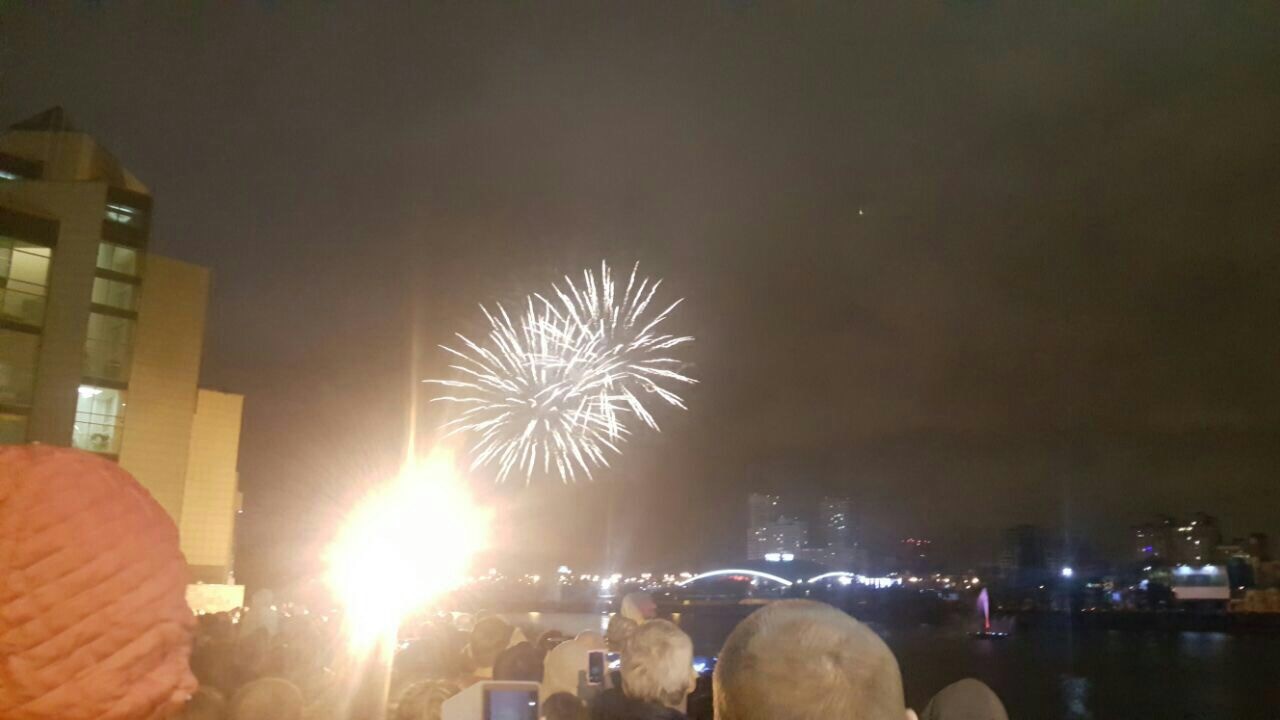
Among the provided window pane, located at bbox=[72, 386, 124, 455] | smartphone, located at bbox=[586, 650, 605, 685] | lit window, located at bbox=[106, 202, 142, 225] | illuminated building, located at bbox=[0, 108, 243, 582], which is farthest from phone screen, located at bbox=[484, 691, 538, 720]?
lit window, located at bbox=[106, 202, 142, 225]

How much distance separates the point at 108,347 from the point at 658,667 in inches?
1257

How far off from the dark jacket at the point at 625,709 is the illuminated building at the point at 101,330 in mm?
25982

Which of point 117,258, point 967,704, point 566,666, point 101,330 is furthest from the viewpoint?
point 117,258

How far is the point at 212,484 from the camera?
36.5 meters

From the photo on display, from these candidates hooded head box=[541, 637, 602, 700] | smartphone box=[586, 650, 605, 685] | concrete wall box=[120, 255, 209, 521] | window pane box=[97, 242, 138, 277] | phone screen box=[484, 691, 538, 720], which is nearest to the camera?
phone screen box=[484, 691, 538, 720]

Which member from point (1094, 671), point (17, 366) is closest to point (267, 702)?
point (17, 366)

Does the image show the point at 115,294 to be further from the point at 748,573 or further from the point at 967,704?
the point at 748,573

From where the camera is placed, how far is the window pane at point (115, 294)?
30781mm

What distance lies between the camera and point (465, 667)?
15.5 meters

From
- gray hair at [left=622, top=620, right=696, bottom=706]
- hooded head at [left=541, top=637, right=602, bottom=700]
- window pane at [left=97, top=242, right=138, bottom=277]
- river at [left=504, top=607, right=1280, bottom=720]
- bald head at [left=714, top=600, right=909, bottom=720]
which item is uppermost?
window pane at [left=97, top=242, right=138, bottom=277]

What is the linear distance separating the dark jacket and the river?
50.3 feet

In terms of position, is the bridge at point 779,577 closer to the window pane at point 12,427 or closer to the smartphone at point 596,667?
the window pane at point 12,427

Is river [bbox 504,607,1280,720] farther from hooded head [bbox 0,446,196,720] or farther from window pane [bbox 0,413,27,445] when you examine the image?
hooded head [bbox 0,446,196,720]

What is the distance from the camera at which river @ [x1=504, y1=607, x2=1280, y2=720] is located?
33719 mm
